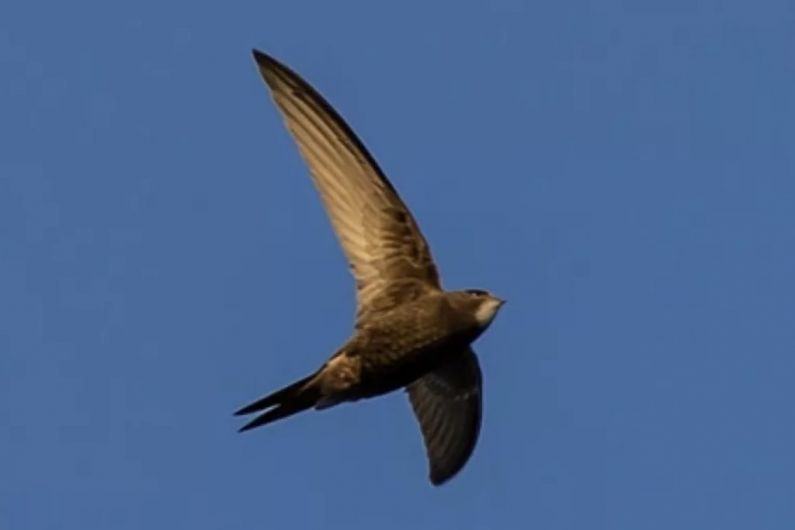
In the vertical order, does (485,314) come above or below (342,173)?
below

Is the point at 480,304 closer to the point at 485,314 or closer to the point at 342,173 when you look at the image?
the point at 485,314

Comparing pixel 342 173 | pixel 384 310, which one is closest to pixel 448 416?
pixel 384 310

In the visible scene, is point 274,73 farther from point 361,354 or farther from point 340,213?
point 361,354

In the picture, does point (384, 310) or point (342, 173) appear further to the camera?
point (342, 173)

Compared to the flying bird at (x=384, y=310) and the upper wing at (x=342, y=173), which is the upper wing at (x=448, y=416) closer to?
the flying bird at (x=384, y=310)

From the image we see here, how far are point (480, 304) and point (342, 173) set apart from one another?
1211 mm

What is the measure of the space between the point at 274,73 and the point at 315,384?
5.96 feet

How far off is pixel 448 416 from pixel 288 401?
1413mm

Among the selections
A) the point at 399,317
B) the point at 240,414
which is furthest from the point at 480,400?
the point at 240,414

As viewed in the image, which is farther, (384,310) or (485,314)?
(384,310)

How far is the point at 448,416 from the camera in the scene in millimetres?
12102

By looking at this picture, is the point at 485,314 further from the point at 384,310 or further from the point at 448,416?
the point at 448,416

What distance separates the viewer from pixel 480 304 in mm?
11172

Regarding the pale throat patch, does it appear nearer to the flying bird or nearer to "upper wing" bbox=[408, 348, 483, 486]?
the flying bird
